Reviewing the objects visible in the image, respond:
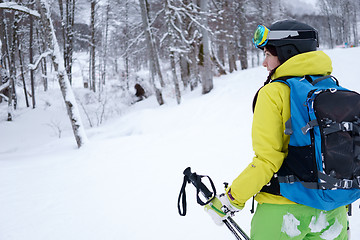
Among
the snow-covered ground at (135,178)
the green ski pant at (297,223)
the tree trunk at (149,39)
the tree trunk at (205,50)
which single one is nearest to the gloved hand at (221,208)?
the green ski pant at (297,223)

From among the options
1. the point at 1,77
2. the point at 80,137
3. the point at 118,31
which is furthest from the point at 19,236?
A: the point at 118,31

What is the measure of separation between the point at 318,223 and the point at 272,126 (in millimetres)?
575

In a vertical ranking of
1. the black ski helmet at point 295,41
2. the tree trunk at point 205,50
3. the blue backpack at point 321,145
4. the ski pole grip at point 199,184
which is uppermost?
the tree trunk at point 205,50

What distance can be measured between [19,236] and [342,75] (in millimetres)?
10599

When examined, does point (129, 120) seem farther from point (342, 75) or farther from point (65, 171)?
point (342, 75)

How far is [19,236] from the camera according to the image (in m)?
3.30

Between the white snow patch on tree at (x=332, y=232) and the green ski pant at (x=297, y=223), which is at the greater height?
the green ski pant at (x=297, y=223)

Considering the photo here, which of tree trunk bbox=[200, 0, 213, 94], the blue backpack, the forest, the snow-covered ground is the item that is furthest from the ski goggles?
tree trunk bbox=[200, 0, 213, 94]

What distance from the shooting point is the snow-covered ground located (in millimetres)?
3367

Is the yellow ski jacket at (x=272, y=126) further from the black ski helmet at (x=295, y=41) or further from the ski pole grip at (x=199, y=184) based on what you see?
the ski pole grip at (x=199, y=184)

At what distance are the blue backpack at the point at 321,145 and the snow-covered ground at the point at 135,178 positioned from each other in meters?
2.06

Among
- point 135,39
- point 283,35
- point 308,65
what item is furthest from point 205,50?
point 308,65

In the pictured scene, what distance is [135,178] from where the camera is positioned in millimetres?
5055

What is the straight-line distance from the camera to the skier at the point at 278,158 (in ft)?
4.18
